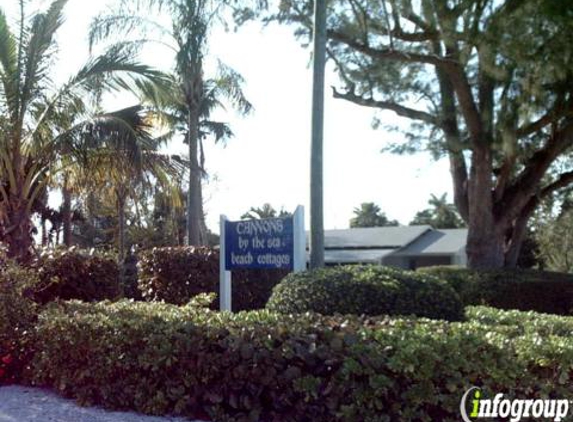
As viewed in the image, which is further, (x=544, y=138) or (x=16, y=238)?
(x=544, y=138)

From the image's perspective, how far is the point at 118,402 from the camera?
638 centimetres

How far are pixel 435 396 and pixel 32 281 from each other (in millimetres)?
5139

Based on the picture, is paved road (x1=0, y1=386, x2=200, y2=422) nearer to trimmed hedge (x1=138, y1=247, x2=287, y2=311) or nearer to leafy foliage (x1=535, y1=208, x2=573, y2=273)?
trimmed hedge (x1=138, y1=247, x2=287, y2=311)

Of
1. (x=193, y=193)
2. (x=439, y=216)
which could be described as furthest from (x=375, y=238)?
(x=193, y=193)

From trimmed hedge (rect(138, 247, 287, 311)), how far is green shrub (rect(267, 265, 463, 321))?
5399 mm

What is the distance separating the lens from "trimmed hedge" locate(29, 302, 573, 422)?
5234 mm

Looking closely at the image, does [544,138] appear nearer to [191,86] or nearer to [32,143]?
[191,86]

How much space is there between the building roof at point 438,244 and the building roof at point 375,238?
34 cm

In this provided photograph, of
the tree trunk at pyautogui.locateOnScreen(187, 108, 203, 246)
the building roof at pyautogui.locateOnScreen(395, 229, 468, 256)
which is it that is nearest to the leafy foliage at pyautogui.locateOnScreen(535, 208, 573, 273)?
the building roof at pyautogui.locateOnScreen(395, 229, 468, 256)

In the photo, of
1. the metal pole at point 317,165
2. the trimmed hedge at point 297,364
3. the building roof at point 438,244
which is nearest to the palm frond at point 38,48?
Result: the metal pole at point 317,165

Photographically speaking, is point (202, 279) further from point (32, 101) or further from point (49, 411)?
point (49, 411)

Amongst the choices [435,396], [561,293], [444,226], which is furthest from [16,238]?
[444,226]

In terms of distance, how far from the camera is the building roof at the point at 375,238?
120 feet

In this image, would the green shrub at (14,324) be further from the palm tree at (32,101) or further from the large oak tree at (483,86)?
the large oak tree at (483,86)
